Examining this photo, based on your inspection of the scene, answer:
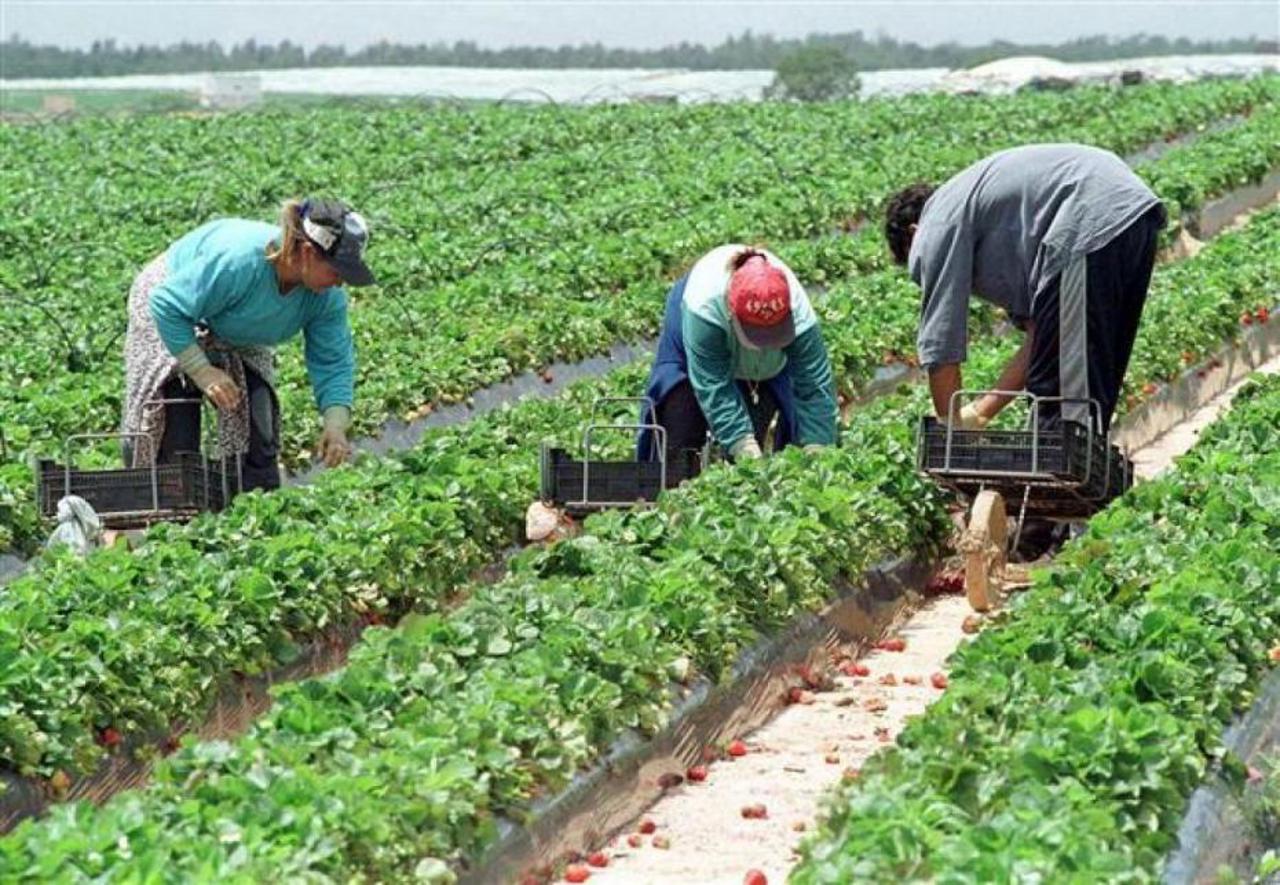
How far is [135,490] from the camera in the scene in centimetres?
916

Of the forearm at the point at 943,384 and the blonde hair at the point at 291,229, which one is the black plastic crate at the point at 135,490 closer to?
the blonde hair at the point at 291,229

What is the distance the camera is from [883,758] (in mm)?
6035

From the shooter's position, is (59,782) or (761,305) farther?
(761,305)

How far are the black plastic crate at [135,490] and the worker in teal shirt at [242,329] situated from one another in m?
0.17

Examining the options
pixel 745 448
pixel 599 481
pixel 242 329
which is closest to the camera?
pixel 242 329

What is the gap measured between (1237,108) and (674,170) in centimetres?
1009

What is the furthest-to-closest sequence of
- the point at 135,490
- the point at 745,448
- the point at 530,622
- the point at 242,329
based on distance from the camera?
the point at 745,448 → the point at 242,329 → the point at 135,490 → the point at 530,622

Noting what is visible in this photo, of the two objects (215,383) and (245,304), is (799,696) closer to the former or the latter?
(215,383)

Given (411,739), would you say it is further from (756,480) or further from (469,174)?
(469,174)

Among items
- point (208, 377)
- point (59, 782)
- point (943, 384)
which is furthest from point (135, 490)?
point (943, 384)

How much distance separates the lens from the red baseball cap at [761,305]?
9211mm

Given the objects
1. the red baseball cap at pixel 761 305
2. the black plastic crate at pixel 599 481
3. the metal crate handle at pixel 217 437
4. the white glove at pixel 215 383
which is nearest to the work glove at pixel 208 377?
the white glove at pixel 215 383

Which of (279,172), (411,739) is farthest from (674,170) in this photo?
(411,739)

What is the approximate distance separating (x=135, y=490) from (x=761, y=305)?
2.22 meters
